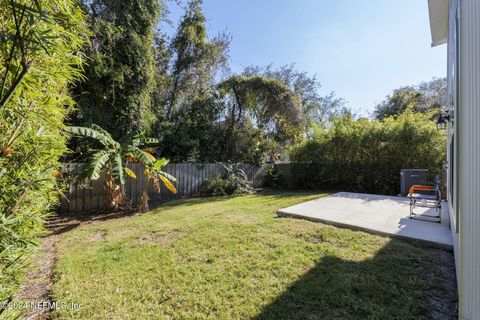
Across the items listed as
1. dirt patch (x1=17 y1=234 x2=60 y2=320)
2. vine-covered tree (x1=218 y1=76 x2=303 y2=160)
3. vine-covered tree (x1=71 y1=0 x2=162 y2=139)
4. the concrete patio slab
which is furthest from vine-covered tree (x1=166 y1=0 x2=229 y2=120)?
the concrete patio slab

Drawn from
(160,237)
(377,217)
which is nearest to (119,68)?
(160,237)

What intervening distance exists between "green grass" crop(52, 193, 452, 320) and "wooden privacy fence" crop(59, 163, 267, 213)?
2214mm

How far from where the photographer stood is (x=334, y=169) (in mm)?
10625

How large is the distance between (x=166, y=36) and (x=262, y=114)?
21.3 feet

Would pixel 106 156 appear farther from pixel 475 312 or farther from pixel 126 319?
pixel 475 312

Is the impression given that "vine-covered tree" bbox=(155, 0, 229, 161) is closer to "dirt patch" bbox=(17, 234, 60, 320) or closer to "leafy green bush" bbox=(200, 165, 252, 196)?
"leafy green bush" bbox=(200, 165, 252, 196)

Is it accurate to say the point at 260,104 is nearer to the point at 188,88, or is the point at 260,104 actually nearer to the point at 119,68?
the point at 188,88

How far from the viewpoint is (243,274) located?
297 centimetres

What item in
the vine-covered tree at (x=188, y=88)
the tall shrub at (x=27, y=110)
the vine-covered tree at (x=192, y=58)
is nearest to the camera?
the tall shrub at (x=27, y=110)

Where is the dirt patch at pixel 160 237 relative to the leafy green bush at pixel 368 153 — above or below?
below

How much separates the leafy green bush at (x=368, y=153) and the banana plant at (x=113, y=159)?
7.80m

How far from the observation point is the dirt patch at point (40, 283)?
230 cm

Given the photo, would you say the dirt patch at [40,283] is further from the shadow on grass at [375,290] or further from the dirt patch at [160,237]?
the shadow on grass at [375,290]

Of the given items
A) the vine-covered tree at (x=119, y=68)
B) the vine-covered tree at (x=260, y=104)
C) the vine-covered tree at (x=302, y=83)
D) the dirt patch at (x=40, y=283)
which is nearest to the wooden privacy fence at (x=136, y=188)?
the dirt patch at (x=40, y=283)
